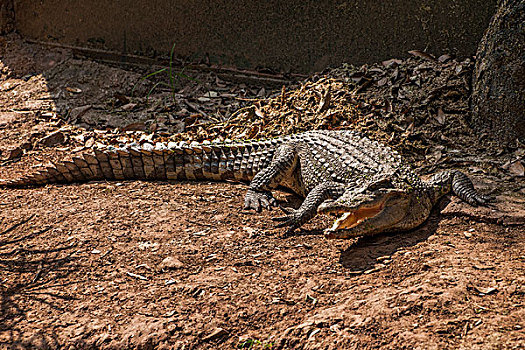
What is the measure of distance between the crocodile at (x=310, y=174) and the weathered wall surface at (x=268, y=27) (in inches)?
86.4

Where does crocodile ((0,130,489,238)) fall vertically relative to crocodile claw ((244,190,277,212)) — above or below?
above

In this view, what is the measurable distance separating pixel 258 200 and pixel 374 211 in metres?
1.15

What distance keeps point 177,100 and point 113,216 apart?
2770 millimetres

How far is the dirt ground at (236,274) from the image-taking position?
2.19 m

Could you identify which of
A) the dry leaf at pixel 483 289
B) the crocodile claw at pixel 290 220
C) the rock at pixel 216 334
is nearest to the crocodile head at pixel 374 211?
the crocodile claw at pixel 290 220

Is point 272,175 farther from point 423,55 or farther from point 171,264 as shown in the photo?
point 423,55

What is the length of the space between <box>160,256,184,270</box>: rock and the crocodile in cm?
90

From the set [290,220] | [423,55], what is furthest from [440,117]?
[290,220]

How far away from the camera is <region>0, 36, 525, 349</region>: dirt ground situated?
2.19 m

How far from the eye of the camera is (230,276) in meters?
2.76

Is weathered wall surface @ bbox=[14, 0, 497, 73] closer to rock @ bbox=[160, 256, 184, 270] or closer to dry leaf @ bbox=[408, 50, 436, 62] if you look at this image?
dry leaf @ bbox=[408, 50, 436, 62]

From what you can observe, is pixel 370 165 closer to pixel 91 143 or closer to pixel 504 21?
pixel 504 21

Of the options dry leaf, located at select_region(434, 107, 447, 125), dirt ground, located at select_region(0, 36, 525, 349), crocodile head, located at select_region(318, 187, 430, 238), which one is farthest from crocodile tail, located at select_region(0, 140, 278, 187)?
dry leaf, located at select_region(434, 107, 447, 125)

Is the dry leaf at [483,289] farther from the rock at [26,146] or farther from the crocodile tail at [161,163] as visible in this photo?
the rock at [26,146]
